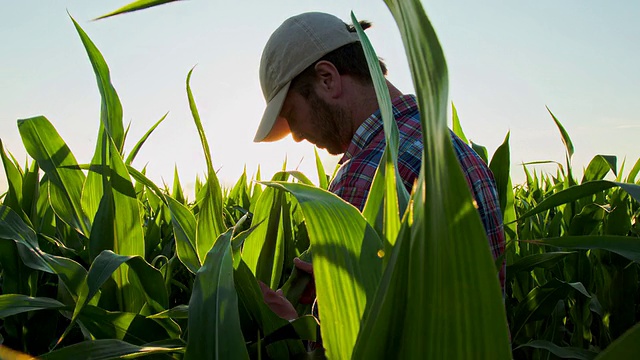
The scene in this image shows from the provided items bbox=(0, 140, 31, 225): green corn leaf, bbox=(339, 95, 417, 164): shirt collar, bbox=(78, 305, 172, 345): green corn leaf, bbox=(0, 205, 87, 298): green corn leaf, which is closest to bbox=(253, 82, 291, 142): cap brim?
bbox=(339, 95, 417, 164): shirt collar

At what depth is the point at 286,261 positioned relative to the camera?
3.11 feet

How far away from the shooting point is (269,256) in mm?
646

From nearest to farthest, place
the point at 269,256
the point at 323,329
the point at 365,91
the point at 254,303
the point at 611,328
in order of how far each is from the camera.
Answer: the point at 323,329, the point at 254,303, the point at 269,256, the point at 611,328, the point at 365,91

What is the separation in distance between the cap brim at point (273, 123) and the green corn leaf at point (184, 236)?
1032 millimetres

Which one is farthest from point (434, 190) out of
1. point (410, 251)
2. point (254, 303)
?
point (254, 303)

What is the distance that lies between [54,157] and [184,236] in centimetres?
27

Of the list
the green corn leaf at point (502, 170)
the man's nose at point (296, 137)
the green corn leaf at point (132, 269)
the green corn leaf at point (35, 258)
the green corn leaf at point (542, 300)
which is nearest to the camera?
the green corn leaf at point (132, 269)

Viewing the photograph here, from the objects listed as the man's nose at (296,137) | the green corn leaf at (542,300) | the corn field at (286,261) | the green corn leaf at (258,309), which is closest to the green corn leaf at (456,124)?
the corn field at (286,261)

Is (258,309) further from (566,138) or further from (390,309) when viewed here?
(566,138)

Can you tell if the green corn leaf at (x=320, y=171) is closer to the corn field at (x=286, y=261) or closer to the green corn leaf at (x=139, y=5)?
the corn field at (x=286, y=261)

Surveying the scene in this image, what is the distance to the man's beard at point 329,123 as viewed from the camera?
156 centimetres

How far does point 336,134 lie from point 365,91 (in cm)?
16

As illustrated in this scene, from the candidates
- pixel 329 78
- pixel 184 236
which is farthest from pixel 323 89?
pixel 184 236

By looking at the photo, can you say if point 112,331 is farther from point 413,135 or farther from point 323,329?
point 413,135
